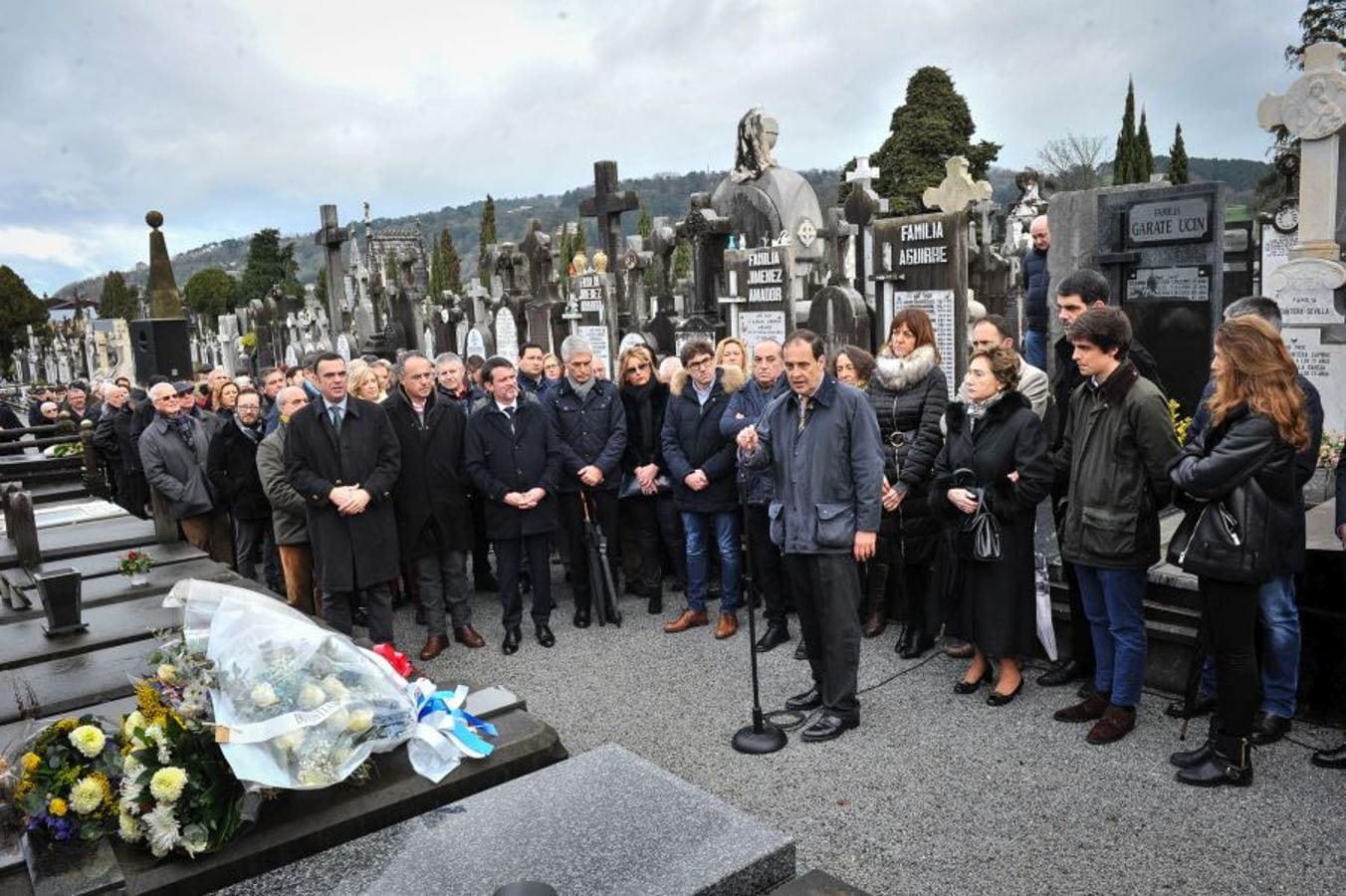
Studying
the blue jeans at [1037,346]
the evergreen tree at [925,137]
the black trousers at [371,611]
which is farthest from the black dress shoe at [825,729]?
the evergreen tree at [925,137]

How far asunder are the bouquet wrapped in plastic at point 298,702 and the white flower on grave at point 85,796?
0.42 meters

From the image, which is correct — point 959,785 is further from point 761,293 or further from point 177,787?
point 761,293

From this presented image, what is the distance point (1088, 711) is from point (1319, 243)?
4.88 m

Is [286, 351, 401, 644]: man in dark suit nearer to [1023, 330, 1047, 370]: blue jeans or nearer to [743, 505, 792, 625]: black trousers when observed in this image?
[743, 505, 792, 625]: black trousers

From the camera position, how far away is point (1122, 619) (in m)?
4.83

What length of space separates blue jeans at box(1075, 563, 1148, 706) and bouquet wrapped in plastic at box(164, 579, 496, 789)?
3.09 meters

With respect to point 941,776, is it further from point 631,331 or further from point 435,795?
point 631,331

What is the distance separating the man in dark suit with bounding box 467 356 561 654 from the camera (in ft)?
22.9

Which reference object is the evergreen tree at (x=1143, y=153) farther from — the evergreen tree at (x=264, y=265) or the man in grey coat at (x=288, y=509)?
the evergreen tree at (x=264, y=265)

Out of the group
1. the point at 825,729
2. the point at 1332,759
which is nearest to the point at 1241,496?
the point at 1332,759

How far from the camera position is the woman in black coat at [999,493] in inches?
204

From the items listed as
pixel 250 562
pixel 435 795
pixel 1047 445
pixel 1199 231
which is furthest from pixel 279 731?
pixel 1199 231

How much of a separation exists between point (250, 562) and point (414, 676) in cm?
453

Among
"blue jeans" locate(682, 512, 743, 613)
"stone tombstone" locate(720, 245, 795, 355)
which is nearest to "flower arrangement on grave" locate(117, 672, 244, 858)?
"blue jeans" locate(682, 512, 743, 613)
